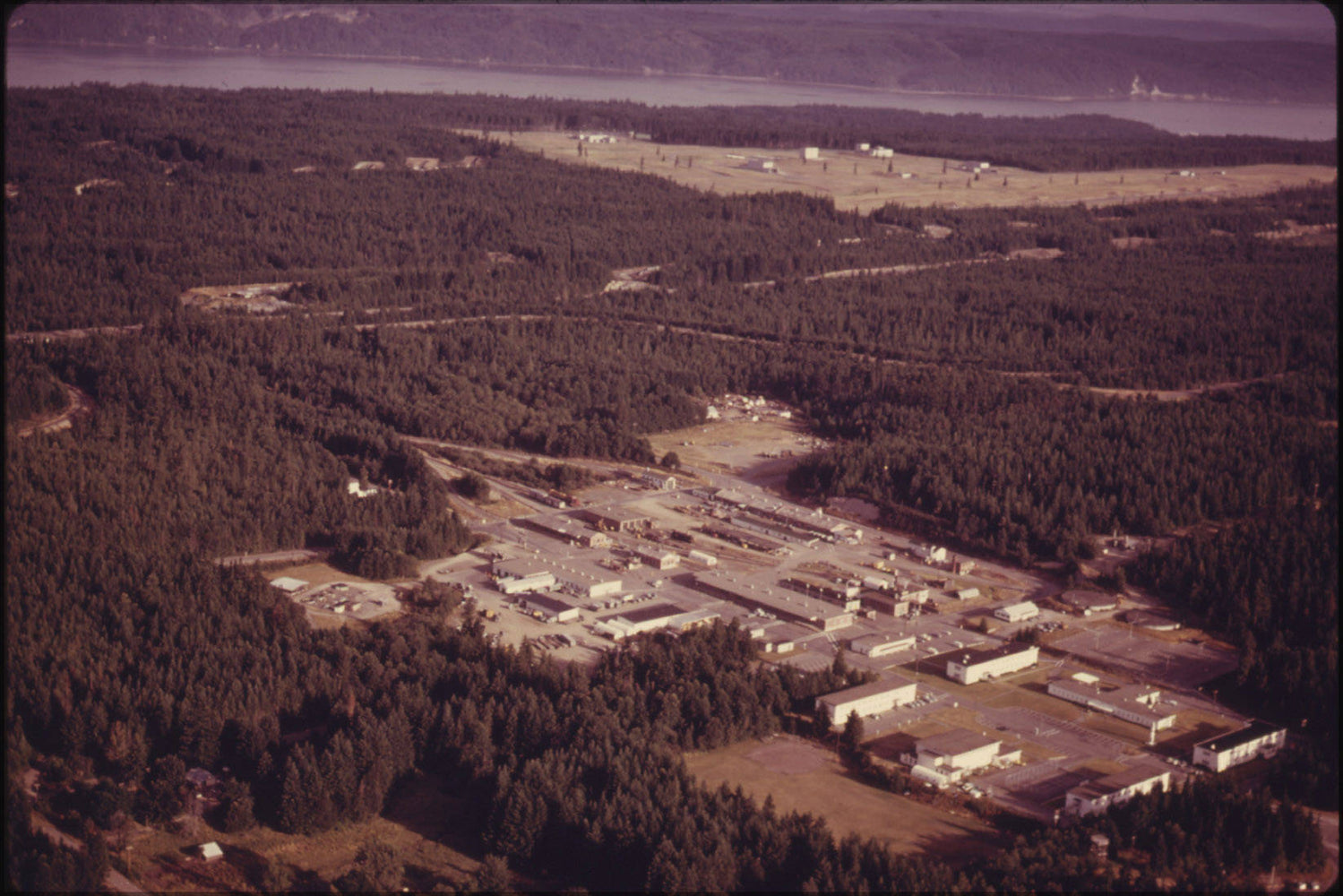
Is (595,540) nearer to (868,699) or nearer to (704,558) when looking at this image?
(704,558)

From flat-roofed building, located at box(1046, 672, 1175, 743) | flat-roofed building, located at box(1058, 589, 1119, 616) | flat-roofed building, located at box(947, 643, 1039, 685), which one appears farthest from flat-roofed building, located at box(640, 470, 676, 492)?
flat-roofed building, located at box(1046, 672, 1175, 743)

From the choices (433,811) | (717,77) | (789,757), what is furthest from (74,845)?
(717,77)

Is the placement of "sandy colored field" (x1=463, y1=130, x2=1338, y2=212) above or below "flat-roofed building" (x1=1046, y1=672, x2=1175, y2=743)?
above

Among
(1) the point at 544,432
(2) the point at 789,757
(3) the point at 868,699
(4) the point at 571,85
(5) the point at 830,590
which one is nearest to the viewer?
(2) the point at 789,757

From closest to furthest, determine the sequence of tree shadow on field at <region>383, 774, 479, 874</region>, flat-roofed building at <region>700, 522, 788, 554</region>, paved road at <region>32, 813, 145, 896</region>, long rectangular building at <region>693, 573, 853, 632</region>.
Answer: paved road at <region>32, 813, 145, 896</region>
tree shadow on field at <region>383, 774, 479, 874</region>
long rectangular building at <region>693, 573, 853, 632</region>
flat-roofed building at <region>700, 522, 788, 554</region>

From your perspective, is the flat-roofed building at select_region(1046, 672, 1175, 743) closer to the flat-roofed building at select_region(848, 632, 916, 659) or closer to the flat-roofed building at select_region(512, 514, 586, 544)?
the flat-roofed building at select_region(848, 632, 916, 659)

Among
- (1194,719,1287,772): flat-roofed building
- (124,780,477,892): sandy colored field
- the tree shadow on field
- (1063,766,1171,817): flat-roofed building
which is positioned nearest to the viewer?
(124,780,477,892): sandy colored field

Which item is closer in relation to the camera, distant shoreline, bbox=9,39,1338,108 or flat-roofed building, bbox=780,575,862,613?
flat-roofed building, bbox=780,575,862,613

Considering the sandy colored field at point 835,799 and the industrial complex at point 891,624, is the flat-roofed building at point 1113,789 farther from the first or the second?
the sandy colored field at point 835,799
